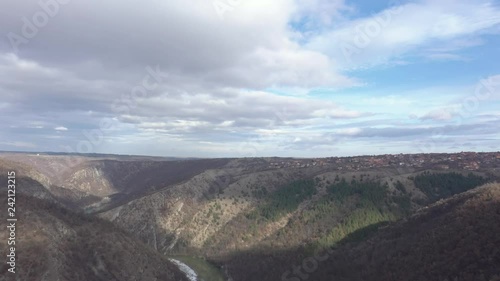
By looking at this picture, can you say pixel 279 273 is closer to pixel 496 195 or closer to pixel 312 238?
pixel 312 238

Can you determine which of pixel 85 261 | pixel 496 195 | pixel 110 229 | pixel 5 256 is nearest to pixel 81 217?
pixel 110 229

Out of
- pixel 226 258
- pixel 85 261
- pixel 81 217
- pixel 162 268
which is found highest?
pixel 81 217

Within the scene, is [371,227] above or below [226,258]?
above

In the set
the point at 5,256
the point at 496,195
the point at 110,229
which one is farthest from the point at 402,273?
the point at 5,256

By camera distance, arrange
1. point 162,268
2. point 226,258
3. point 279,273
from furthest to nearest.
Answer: point 226,258 < point 279,273 < point 162,268

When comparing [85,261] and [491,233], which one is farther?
[85,261]

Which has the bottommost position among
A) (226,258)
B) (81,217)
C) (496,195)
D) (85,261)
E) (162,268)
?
(226,258)

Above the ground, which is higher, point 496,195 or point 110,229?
point 496,195

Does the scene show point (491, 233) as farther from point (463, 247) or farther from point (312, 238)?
point (312, 238)

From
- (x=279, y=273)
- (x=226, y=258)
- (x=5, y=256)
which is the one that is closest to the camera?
(x=5, y=256)
